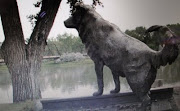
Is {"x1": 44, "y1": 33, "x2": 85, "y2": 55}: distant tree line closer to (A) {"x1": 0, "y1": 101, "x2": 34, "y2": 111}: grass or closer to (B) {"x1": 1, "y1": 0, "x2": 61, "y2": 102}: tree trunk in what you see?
(B) {"x1": 1, "y1": 0, "x2": 61, "y2": 102}: tree trunk

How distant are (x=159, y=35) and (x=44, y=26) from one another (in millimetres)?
1470

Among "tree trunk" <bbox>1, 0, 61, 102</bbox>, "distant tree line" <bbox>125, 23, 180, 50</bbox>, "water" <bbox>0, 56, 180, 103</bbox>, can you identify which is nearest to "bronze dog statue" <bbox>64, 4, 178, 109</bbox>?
"distant tree line" <bbox>125, 23, 180, 50</bbox>

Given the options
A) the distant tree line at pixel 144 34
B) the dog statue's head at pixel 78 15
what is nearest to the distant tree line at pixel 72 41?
the distant tree line at pixel 144 34

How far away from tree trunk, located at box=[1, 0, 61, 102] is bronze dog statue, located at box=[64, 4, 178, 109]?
3.24 feet

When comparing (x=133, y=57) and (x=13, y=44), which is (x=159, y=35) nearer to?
(x=133, y=57)

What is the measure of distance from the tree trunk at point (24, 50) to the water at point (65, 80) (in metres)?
0.07

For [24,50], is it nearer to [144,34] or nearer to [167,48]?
[144,34]

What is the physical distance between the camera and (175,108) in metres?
1.80

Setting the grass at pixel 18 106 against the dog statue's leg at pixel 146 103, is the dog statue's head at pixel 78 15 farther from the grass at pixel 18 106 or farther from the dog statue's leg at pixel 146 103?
the grass at pixel 18 106

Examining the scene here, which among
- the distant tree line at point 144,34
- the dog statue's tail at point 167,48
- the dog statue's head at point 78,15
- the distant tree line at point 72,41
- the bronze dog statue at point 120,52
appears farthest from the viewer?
the distant tree line at point 72,41

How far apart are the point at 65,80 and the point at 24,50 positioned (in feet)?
1.67

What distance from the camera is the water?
254 centimetres

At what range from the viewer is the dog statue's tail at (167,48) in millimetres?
1423

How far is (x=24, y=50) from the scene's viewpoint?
2695 mm
